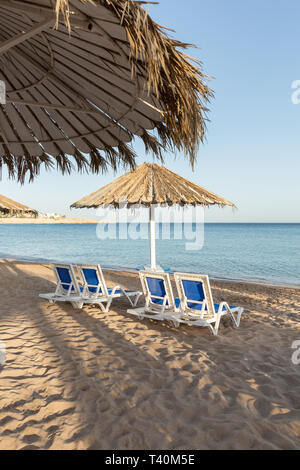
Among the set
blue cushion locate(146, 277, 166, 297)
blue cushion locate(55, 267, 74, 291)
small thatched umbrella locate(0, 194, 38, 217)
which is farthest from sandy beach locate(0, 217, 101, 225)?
blue cushion locate(146, 277, 166, 297)

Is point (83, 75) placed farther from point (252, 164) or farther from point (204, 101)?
point (252, 164)

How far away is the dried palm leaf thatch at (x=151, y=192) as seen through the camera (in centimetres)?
690

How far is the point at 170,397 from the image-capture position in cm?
287

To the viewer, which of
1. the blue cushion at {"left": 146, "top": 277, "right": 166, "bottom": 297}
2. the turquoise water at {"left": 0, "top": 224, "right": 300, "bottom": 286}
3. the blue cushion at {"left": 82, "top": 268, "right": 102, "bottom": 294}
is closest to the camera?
the blue cushion at {"left": 146, "top": 277, "right": 166, "bottom": 297}

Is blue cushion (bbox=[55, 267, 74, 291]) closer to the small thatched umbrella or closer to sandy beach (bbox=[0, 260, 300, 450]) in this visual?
sandy beach (bbox=[0, 260, 300, 450])

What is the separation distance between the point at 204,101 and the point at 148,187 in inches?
187

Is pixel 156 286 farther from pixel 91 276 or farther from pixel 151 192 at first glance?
pixel 151 192

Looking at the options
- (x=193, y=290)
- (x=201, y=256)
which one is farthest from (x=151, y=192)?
(x=201, y=256)

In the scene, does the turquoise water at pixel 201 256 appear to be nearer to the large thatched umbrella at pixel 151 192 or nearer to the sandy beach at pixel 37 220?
the sandy beach at pixel 37 220

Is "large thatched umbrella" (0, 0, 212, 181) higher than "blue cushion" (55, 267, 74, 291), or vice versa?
"large thatched umbrella" (0, 0, 212, 181)

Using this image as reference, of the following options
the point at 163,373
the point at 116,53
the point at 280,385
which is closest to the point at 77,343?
the point at 163,373

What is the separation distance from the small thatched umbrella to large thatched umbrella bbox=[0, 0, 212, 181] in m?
0.33

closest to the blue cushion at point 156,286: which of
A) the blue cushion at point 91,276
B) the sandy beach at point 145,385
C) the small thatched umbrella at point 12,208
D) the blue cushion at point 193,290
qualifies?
the blue cushion at point 193,290

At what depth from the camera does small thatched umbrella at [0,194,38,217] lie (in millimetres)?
3750
